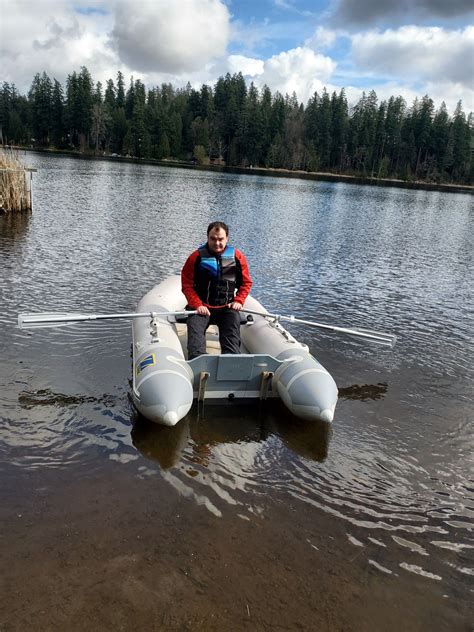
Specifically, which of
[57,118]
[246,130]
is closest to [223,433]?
[246,130]

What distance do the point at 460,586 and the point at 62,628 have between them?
9.68 feet

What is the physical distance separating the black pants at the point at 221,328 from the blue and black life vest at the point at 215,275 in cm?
18

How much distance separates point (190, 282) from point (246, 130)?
98402mm

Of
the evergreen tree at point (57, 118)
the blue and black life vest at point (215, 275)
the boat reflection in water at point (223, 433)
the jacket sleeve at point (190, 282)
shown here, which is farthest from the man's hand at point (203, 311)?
the evergreen tree at point (57, 118)

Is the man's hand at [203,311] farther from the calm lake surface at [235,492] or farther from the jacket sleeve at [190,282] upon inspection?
the calm lake surface at [235,492]

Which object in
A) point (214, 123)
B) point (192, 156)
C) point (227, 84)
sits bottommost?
point (192, 156)

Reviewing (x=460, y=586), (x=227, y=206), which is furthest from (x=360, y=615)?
(x=227, y=206)

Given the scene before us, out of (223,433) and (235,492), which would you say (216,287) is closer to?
(223,433)

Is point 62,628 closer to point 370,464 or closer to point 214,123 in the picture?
point 370,464

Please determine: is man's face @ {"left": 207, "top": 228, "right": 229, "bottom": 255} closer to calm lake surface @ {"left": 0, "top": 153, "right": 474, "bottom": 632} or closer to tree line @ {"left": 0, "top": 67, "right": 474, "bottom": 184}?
calm lake surface @ {"left": 0, "top": 153, "right": 474, "bottom": 632}

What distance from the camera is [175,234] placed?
19.1 meters

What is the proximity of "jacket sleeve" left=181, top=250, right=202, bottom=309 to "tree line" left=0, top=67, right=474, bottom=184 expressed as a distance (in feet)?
294

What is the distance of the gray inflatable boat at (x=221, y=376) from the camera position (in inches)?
208

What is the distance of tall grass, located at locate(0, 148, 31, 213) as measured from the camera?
1748 cm
